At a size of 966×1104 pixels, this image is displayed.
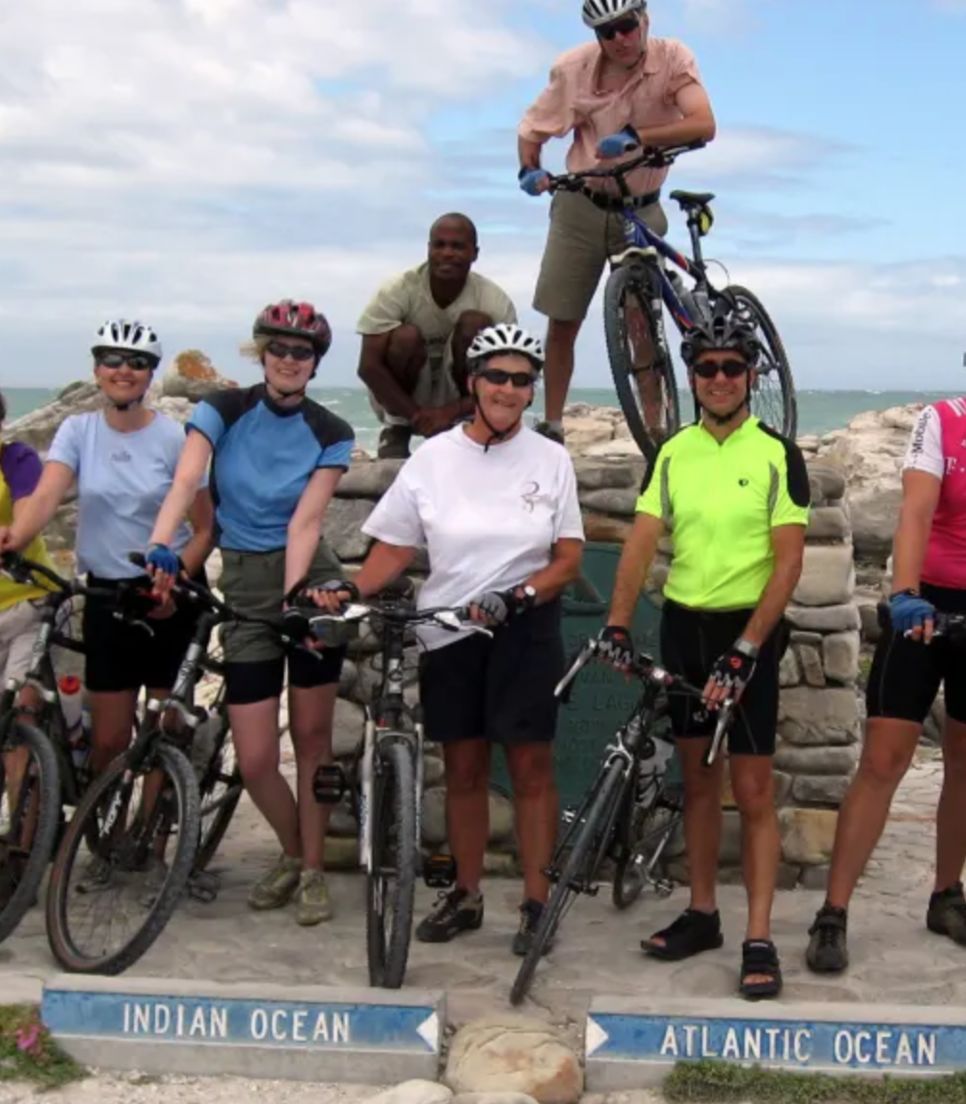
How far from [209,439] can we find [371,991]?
190cm

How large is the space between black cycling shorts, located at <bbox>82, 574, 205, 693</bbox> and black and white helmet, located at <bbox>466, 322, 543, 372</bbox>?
55.0 inches

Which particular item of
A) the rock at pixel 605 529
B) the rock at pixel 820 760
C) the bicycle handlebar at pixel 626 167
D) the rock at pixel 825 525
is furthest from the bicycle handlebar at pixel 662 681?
the bicycle handlebar at pixel 626 167

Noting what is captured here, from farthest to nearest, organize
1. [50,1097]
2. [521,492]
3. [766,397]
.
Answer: [766,397], [521,492], [50,1097]

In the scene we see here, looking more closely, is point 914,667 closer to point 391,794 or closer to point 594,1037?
point 594,1037

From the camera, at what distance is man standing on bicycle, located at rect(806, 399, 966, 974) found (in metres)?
5.03

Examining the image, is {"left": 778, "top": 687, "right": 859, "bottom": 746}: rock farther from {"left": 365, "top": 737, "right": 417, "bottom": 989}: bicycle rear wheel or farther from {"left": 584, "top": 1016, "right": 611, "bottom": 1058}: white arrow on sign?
{"left": 584, "top": 1016, "right": 611, "bottom": 1058}: white arrow on sign

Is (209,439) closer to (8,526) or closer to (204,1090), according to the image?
(8,526)

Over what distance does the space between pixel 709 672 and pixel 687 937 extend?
0.98 metres

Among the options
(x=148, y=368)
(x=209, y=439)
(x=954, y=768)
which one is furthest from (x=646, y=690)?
(x=148, y=368)

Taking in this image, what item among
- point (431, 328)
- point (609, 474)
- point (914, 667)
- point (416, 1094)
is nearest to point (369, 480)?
point (431, 328)

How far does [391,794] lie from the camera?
509 centimetres

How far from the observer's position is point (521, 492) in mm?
5168

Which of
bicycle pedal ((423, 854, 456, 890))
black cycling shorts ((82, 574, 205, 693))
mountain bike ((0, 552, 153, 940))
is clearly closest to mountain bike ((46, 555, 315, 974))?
mountain bike ((0, 552, 153, 940))

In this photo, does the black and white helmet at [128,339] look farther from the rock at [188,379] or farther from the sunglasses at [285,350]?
the rock at [188,379]
